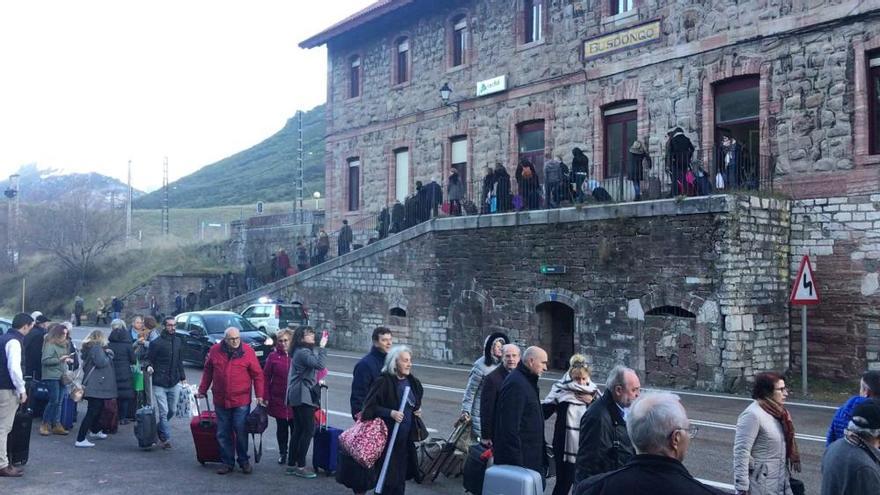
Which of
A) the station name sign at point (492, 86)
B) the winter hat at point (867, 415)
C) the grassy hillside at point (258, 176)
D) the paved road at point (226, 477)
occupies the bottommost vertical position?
the paved road at point (226, 477)

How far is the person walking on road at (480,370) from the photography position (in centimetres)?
838

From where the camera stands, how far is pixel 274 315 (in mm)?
26062

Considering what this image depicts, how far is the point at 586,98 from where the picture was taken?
22.7 metres

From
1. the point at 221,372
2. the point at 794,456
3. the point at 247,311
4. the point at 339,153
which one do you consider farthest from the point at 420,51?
the point at 794,456

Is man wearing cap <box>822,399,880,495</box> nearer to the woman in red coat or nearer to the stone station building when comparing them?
the woman in red coat

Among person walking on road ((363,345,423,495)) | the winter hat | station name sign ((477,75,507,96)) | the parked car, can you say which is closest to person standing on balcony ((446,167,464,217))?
station name sign ((477,75,507,96))

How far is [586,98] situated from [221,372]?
15.7 m

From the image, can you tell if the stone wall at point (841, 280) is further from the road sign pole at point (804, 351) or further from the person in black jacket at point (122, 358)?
the person in black jacket at point (122, 358)

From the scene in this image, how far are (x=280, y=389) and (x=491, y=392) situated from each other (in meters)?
3.35

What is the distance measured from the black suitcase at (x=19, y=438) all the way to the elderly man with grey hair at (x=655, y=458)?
800 cm

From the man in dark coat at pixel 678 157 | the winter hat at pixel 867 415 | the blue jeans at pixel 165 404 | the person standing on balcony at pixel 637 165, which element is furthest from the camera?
the person standing on balcony at pixel 637 165

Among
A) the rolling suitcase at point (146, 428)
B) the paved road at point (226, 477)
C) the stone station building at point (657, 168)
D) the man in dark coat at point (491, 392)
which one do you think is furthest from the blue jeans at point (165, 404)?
the stone station building at point (657, 168)

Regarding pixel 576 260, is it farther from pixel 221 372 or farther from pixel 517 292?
pixel 221 372

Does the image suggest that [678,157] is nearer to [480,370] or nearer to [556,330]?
[556,330]
